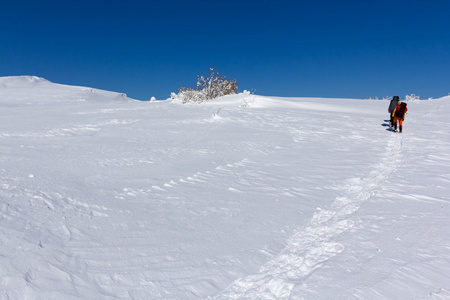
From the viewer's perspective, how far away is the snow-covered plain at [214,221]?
118 inches

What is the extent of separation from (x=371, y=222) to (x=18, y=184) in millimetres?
4981

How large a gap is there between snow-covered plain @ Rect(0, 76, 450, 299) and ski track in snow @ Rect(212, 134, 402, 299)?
0.02 m

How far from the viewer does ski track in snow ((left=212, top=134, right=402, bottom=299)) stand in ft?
9.79

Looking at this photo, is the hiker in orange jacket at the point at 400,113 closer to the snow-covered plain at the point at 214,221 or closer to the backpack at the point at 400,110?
the backpack at the point at 400,110

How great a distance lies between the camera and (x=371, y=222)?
4.57 m

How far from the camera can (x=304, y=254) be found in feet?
12.0

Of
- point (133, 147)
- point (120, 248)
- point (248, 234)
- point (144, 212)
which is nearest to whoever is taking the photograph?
point (120, 248)

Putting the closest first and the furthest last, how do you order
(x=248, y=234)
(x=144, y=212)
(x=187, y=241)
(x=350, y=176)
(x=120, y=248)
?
(x=120, y=248) < (x=187, y=241) < (x=248, y=234) < (x=144, y=212) < (x=350, y=176)

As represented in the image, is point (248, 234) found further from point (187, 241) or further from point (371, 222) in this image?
point (371, 222)

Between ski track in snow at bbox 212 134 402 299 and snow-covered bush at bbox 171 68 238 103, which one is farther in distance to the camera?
snow-covered bush at bbox 171 68 238 103

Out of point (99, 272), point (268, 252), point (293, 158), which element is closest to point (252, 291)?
point (268, 252)

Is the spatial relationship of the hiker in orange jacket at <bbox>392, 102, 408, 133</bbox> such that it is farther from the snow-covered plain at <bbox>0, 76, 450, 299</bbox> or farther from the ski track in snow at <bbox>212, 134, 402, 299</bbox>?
the ski track in snow at <bbox>212, 134, 402, 299</bbox>

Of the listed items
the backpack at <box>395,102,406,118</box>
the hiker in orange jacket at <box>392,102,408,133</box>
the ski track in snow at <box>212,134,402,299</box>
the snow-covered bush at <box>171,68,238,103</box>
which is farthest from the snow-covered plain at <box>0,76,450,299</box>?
the snow-covered bush at <box>171,68,238,103</box>

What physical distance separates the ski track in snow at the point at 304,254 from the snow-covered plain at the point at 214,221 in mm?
17
